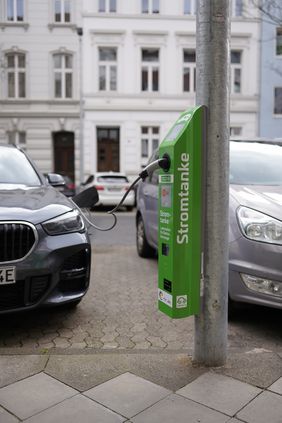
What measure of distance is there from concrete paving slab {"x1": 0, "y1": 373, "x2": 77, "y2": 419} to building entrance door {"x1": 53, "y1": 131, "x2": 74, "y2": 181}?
2324 cm

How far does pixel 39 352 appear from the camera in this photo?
3.48m

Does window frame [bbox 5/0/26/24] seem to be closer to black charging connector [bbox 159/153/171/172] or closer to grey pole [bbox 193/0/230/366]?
grey pole [bbox 193/0/230/366]

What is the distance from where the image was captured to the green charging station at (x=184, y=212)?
2912 mm

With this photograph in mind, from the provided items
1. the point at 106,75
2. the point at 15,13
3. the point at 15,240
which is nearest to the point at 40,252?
the point at 15,240

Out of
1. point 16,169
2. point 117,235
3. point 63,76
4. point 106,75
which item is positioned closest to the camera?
point 16,169

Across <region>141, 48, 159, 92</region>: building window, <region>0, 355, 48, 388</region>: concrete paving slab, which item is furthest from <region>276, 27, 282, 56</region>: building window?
<region>0, 355, 48, 388</region>: concrete paving slab

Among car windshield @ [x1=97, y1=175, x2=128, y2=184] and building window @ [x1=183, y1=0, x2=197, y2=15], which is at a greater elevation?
building window @ [x1=183, y1=0, x2=197, y2=15]

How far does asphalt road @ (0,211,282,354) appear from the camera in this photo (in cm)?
362

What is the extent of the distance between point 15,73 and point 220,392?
981 inches

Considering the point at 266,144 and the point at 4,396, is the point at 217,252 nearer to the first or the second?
the point at 4,396

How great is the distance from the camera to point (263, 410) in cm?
258

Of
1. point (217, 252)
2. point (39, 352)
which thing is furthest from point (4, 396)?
point (217, 252)

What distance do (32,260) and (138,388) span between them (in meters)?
1.34

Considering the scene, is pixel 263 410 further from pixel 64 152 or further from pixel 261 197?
pixel 64 152
